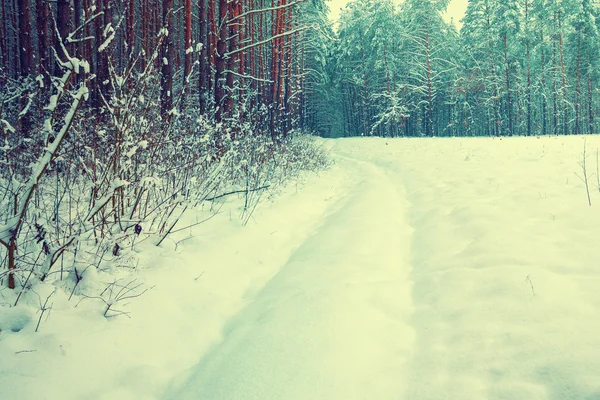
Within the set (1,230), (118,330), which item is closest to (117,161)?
(1,230)

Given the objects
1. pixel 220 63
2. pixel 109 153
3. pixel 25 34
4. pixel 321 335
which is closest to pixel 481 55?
pixel 220 63

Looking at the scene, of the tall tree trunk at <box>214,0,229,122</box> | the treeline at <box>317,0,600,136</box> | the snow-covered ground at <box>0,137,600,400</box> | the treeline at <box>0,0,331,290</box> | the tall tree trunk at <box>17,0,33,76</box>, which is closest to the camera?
the snow-covered ground at <box>0,137,600,400</box>

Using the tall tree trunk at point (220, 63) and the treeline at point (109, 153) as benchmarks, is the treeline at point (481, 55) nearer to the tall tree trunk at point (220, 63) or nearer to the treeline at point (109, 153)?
the treeline at point (109, 153)

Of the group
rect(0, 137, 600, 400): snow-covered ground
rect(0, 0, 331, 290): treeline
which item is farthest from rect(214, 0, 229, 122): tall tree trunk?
rect(0, 137, 600, 400): snow-covered ground

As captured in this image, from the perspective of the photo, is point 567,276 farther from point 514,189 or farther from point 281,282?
point 514,189

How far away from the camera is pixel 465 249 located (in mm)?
3660

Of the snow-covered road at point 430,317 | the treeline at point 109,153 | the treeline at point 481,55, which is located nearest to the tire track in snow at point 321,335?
the snow-covered road at point 430,317

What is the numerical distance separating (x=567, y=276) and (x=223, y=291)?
273 centimetres

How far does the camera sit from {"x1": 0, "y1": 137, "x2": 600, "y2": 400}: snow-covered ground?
6.21ft

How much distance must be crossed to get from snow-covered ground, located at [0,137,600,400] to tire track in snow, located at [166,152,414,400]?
10 mm

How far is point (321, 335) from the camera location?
7.87 ft

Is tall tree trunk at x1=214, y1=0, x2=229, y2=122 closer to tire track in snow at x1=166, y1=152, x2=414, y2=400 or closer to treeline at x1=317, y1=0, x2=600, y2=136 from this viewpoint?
tire track in snow at x1=166, y1=152, x2=414, y2=400

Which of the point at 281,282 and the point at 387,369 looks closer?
the point at 387,369

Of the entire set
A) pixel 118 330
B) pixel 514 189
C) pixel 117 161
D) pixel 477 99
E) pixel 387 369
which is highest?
pixel 477 99
